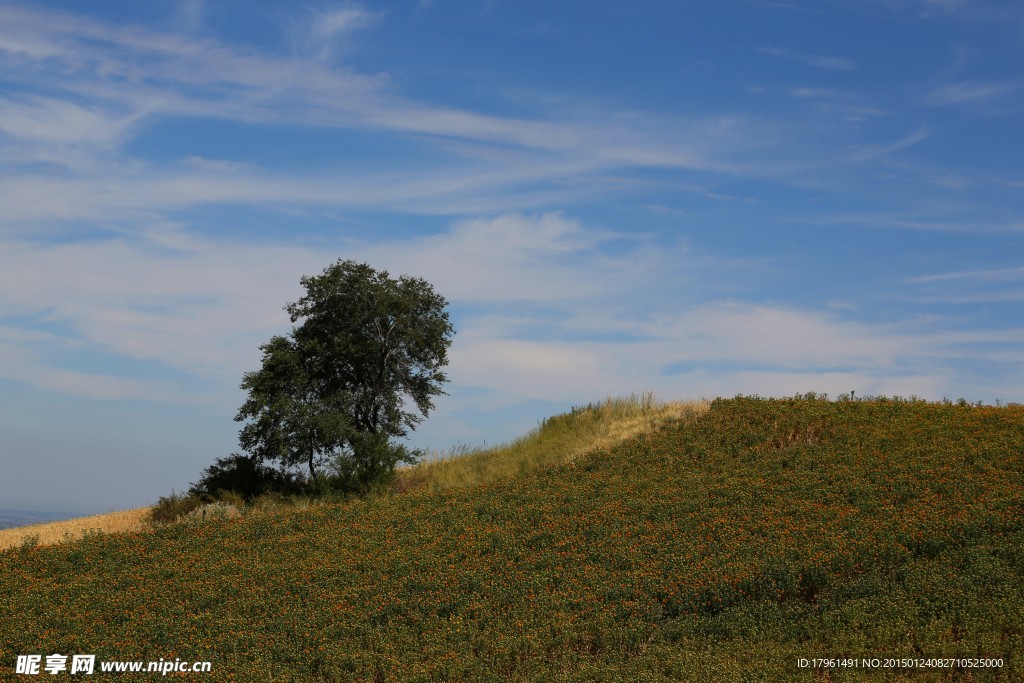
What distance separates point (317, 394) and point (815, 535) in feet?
81.4

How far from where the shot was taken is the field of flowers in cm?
1520

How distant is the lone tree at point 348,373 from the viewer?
3556 cm

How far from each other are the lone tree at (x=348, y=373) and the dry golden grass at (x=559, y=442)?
5.97ft

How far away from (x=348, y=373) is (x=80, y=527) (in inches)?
528

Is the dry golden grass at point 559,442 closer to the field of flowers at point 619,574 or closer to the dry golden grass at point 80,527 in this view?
the field of flowers at point 619,574

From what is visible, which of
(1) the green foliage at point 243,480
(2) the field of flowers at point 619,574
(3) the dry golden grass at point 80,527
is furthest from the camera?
(1) the green foliage at point 243,480

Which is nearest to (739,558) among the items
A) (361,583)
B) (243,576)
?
(361,583)

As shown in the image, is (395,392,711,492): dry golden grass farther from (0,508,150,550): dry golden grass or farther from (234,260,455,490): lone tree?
(0,508,150,550): dry golden grass

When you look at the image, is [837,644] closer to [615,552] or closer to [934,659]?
[934,659]

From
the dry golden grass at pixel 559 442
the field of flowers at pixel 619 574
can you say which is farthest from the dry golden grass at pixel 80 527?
the dry golden grass at pixel 559 442

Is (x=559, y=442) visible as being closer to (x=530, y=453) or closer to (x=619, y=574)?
(x=530, y=453)

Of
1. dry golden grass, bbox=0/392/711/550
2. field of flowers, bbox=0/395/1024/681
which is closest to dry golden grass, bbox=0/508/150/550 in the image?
dry golden grass, bbox=0/392/711/550

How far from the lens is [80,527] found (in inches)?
1367

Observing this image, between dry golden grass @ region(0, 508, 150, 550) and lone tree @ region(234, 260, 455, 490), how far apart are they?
584 centimetres
